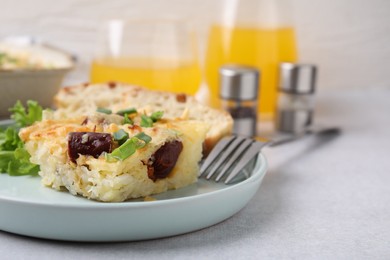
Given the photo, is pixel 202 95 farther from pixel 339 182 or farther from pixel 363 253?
pixel 363 253

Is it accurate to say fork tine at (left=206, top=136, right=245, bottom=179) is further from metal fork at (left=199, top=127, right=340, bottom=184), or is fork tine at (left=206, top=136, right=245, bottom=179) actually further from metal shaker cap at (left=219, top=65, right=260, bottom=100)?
metal shaker cap at (left=219, top=65, right=260, bottom=100)

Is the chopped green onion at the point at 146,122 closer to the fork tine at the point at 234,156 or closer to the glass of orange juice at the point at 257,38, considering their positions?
the fork tine at the point at 234,156

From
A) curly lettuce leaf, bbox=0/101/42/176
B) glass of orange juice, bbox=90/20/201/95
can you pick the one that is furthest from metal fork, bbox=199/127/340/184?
glass of orange juice, bbox=90/20/201/95

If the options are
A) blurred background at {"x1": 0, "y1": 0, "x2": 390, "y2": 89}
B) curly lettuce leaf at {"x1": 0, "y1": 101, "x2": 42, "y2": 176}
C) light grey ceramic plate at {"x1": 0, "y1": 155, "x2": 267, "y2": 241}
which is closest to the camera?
light grey ceramic plate at {"x1": 0, "y1": 155, "x2": 267, "y2": 241}

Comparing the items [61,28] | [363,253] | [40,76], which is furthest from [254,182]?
[61,28]

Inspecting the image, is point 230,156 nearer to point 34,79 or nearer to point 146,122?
point 146,122
